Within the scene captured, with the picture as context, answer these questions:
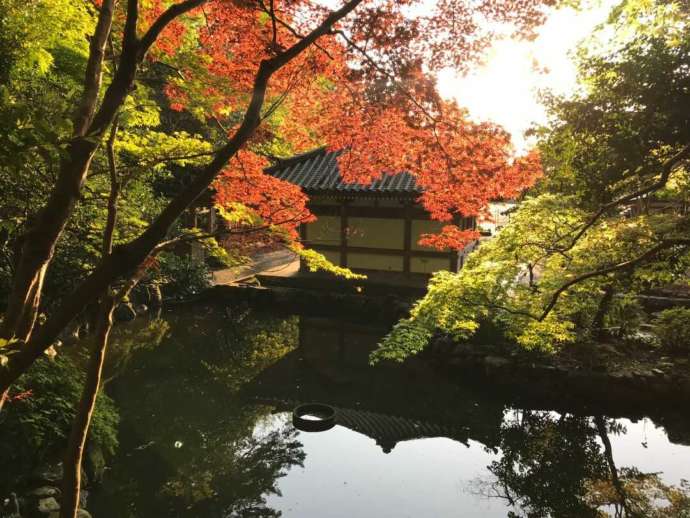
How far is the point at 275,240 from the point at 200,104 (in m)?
2.58

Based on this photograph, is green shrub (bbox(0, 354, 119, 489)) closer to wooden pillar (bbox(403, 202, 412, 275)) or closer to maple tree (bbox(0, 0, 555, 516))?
maple tree (bbox(0, 0, 555, 516))

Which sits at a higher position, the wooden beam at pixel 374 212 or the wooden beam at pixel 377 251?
the wooden beam at pixel 374 212

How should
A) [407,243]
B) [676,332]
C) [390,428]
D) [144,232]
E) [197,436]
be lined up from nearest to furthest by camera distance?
[144,232] < [197,436] < [390,428] < [676,332] < [407,243]

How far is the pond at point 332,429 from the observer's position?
664 centimetres

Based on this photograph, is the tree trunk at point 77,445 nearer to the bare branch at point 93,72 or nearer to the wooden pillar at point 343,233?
the bare branch at point 93,72

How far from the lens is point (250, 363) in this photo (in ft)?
39.3

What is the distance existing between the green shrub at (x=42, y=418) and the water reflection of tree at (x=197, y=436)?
3.13 ft

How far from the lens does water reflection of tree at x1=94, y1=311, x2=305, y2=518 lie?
6664 mm

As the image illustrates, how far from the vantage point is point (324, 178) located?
622 inches

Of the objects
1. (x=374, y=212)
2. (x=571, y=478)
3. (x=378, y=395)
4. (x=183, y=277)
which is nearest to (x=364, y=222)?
(x=374, y=212)

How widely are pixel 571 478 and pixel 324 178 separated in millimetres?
11492

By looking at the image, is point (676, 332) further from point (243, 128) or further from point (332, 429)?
point (243, 128)

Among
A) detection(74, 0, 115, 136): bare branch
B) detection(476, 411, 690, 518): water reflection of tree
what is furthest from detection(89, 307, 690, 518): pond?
detection(74, 0, 115, 136): bare branch

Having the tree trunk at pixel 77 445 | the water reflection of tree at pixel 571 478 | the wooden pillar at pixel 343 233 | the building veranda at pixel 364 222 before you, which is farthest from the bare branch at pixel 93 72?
the wooden pillar at pixel 343 233
